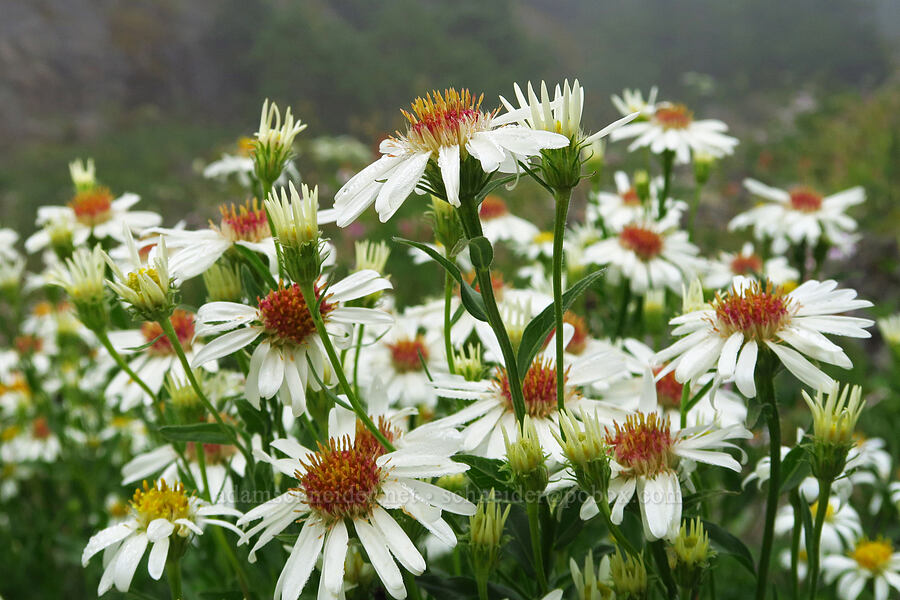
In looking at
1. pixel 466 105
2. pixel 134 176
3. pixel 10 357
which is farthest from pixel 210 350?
pixel 134 176

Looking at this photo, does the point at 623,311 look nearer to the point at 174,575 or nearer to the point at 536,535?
the point at 536,535

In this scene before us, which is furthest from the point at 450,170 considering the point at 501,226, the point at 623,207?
the point at 501,226

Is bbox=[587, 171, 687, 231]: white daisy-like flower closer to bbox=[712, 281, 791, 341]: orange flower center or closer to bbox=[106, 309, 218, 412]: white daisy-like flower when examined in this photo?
bbox=[712, 281, 791, 341]: orange flower center

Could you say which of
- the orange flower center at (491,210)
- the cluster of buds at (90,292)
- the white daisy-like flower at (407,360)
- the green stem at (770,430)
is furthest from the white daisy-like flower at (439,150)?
the orange flower center at (491,210)

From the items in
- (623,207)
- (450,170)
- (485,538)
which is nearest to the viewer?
(450,170)

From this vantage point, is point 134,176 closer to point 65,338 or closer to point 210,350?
point 65,338

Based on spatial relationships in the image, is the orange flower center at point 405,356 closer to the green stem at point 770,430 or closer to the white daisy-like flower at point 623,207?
the white daisy-like flower at point 623,207
